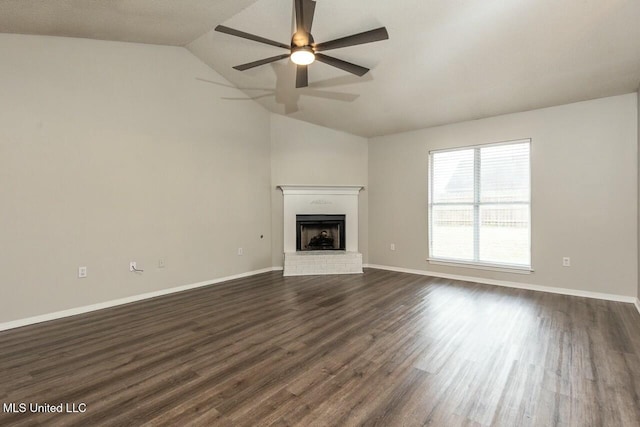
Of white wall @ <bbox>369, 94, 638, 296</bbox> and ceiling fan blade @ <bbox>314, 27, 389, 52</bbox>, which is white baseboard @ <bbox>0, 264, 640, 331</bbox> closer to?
white wall @ <bbox>369, 94, 638, 296</bbox>

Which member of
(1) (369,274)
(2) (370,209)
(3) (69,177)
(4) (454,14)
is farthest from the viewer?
(2) (370,209)

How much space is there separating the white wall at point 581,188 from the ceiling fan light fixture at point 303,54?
11.0 ft

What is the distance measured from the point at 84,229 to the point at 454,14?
4.59 m

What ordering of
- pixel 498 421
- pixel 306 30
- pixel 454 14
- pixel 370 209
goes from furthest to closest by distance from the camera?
pixel 370 209, pixel 454 14, pixel 306 30, pixel 498 421

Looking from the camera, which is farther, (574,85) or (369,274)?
(369,274)

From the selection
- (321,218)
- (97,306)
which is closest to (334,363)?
(97,306)

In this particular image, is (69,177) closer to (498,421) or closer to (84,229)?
(84,229)

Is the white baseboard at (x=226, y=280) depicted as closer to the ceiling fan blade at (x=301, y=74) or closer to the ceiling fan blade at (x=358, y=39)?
the ceiling fan blade at (x=301, y=74)

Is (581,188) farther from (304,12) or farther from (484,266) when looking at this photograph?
(304,12)

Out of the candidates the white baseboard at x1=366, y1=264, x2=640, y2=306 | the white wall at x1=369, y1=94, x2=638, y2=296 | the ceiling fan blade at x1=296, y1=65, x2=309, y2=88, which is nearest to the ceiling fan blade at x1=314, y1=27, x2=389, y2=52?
the ceiling fan blade at x1=296, y1=65, x2=309, y2=88

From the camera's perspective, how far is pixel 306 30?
2.56m

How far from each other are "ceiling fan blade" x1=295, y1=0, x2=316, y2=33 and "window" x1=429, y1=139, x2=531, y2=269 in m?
3.61

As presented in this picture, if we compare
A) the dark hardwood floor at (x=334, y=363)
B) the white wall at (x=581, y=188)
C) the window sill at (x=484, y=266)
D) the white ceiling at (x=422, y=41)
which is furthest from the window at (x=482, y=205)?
the dark hardwood floor at (x=334, y=363)

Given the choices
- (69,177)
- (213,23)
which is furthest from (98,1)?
(69,177)
